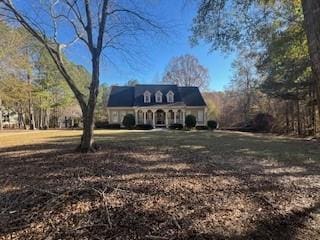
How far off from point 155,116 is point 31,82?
1464 centimetres

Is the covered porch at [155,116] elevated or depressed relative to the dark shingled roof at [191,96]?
depressed

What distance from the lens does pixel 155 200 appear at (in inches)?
186

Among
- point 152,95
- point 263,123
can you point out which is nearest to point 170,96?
point 152,95

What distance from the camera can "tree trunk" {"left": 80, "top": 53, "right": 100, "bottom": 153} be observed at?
8.99 m

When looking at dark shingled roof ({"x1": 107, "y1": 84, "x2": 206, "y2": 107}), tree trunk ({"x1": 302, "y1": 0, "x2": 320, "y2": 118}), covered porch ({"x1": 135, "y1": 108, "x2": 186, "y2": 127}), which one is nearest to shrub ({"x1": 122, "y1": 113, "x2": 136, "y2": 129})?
covered porch ({"x1": 135, "y1": 108, "x2": 186, "y2": 127})

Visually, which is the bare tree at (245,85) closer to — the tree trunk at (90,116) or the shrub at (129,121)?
the shrub at (129,121)

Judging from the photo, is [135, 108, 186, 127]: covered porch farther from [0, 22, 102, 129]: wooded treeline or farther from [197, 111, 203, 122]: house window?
[0, 22, 102, 129]: wooded treeline

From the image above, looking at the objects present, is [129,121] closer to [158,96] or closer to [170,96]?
[158,96]

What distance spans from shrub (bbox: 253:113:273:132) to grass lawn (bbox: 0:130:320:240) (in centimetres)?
2440

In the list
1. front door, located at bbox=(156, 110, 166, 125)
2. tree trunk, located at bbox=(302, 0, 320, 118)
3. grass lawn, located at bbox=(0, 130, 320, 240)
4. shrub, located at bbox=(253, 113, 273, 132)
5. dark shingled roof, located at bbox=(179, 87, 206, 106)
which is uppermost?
dark shingled roof, located at bbox=(179, 87, 206, 106)

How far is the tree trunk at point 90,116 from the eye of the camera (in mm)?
8992

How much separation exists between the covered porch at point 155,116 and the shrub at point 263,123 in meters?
9.82

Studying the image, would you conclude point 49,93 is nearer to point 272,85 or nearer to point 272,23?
point 272,85

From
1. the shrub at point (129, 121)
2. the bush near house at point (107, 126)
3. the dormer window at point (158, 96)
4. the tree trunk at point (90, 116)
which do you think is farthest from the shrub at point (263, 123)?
the tree trunk at point (90, 116)
